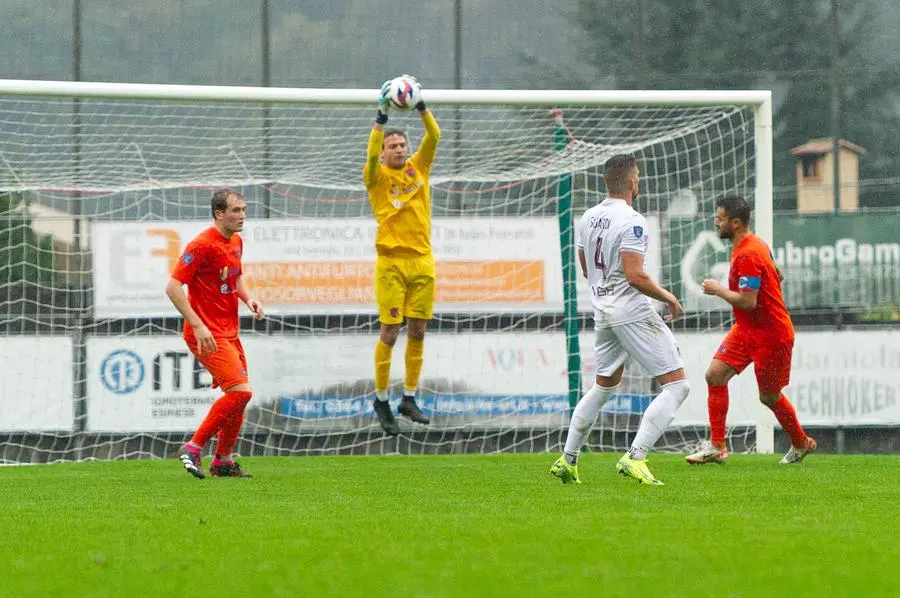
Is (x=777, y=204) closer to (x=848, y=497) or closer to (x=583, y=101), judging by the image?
(x=583, y=101)

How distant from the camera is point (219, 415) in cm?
866

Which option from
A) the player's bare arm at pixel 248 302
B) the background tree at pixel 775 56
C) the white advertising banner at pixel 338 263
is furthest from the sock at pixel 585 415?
the background tree at pixel 775 56

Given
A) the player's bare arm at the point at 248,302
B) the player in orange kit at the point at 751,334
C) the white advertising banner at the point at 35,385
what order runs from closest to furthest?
the player's bare arm at the point at 248,302 → the player in orange kit at the point at 751,334 → the white advertising banner at the point at 35,385

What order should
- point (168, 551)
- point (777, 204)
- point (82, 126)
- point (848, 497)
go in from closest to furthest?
point (168, 551)
point (848, 497)
point (82, 126)
point (777, 204)

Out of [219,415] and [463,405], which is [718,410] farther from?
[463,405]

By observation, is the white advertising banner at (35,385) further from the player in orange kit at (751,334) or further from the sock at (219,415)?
the player in orange kit at (751,334)

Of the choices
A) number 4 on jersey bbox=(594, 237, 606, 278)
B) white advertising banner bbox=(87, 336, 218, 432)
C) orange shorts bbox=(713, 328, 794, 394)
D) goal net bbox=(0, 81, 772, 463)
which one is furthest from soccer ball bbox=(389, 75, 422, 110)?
white advertising banner bbox=(87, 336, 218, 432)

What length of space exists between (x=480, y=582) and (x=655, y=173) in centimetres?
990

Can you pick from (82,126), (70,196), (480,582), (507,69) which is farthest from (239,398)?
(507,69)

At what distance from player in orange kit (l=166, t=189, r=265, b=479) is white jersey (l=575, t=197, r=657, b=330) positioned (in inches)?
92.5

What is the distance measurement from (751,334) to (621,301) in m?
2.42

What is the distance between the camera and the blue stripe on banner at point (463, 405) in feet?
44.1

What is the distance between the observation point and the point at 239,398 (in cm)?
865

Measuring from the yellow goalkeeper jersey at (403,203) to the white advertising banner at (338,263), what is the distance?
132 inches
